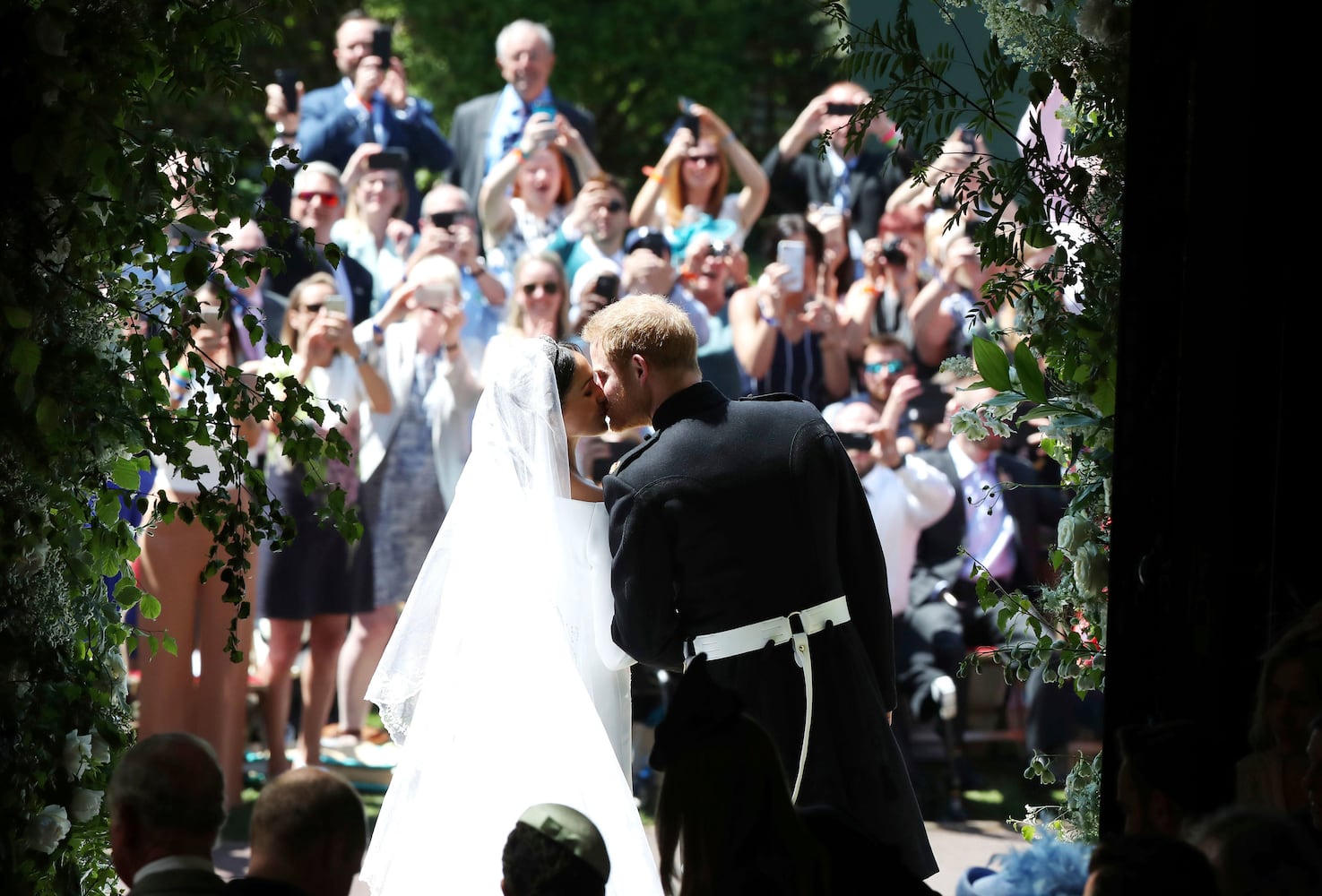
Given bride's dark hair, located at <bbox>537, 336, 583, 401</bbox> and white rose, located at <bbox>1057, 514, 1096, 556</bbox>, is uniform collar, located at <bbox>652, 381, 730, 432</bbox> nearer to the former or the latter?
bride's dark hair, located at <bbox>537, 336, 583, 401</bbox>

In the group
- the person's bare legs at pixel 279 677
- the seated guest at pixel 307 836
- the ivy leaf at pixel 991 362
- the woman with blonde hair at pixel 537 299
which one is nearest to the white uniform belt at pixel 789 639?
the ivy leaf at pixel 991 362

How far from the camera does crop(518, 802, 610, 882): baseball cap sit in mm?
1962

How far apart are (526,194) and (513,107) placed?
671 millimetres

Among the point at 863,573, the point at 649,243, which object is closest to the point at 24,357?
the point at 863,573

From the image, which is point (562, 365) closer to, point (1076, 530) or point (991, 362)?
point (991, 362)

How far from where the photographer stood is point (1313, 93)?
2.03m

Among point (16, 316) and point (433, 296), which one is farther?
point (433, 296)

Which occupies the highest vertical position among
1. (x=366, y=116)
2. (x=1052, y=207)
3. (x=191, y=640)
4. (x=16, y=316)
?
(x=366, y=116)

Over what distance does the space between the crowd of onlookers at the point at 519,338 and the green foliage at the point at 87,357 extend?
2.47 meters

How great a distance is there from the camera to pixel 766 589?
2.88m

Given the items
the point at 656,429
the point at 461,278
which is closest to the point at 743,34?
the point at 461,278

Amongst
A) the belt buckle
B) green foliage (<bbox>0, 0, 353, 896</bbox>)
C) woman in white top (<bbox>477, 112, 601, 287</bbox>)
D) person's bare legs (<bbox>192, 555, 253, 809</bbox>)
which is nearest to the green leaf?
green foliage (<bbox>0, 0, 353, 896</bbox>)

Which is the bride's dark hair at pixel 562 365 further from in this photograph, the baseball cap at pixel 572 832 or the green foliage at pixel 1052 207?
the baseball cap at pixel 572 832

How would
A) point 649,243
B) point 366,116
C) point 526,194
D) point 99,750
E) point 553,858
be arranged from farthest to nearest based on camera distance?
1. point 366,116
2. point 526,194
3. point 649,243
4. point 99,750
5. point 553,858
